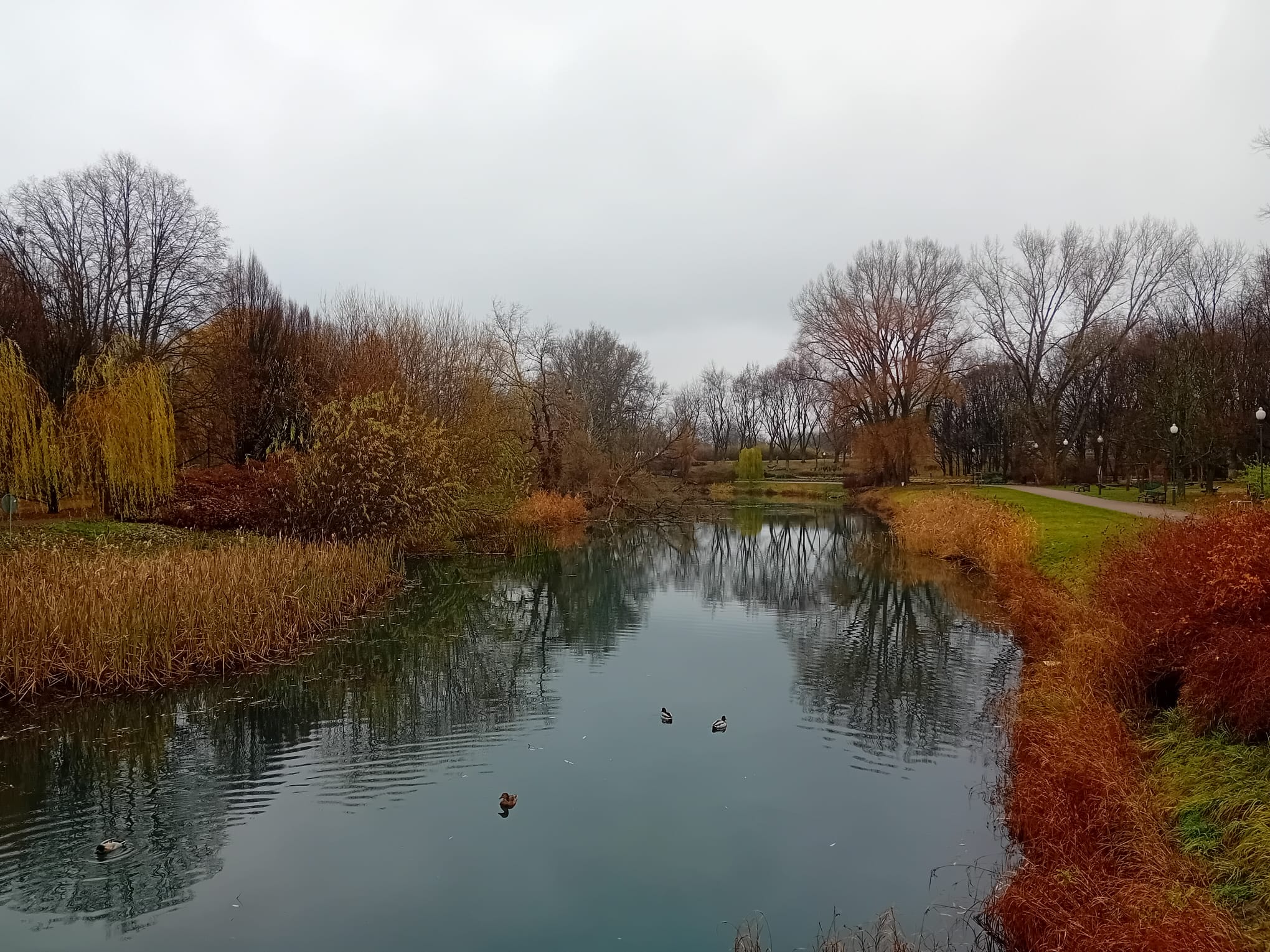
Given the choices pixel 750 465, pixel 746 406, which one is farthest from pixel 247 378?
pixel 746 406

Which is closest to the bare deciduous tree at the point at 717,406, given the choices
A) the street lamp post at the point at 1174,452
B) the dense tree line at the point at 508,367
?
the dense tree line at the point at 508,367

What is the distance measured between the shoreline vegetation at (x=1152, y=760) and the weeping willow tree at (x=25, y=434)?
759 inches

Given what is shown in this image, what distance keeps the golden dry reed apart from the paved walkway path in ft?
52.6

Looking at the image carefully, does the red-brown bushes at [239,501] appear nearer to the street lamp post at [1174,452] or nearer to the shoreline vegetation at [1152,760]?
the shoreline vegetation at [1152,760]

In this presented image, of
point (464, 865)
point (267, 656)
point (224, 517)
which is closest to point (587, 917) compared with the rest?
point (464, 865)

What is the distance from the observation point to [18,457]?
1709 centimetres

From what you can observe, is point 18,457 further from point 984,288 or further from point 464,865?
point 984,288

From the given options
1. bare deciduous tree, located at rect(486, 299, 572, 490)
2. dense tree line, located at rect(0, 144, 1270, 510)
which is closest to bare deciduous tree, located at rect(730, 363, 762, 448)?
dense tree line, located at rect(0, 144, 1270, 510)

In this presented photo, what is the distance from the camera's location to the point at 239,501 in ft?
65.6

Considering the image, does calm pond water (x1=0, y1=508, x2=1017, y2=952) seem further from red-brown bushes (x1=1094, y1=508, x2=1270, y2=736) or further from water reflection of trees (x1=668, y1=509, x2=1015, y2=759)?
red-brown bushes (x1=1094, y1=508, x2=1270, y2=736)

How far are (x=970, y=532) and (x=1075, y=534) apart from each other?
3.30m

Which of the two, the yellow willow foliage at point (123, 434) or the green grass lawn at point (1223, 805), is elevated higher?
the yellow willow foliage at point (123, 434)

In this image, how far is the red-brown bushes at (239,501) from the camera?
19016 millimetres

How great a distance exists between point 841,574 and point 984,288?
93.5 ft
